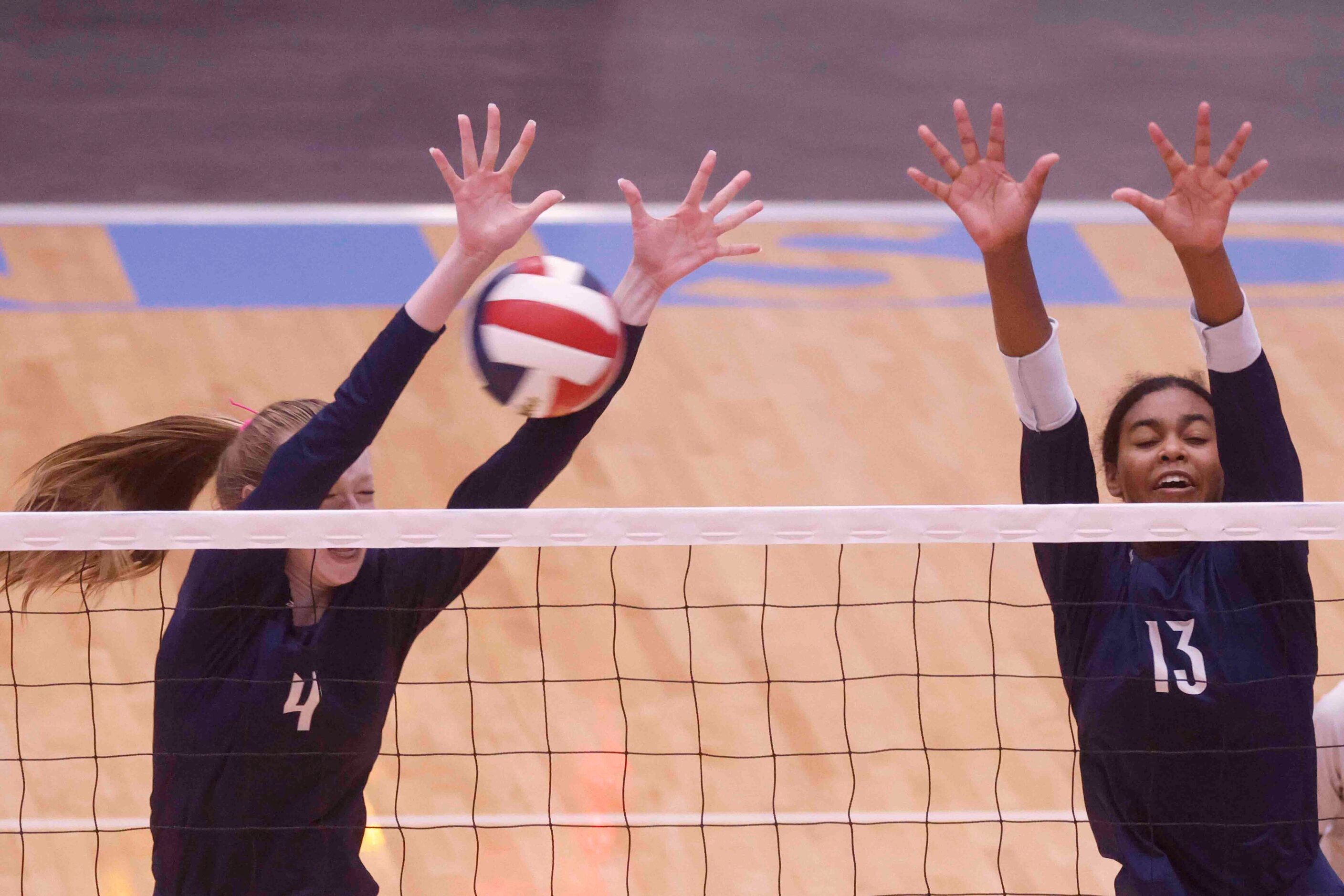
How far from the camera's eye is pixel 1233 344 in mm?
3328

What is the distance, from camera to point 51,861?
5246 mm

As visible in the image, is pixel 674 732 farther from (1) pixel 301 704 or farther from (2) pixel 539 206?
(2) pixel 539 206

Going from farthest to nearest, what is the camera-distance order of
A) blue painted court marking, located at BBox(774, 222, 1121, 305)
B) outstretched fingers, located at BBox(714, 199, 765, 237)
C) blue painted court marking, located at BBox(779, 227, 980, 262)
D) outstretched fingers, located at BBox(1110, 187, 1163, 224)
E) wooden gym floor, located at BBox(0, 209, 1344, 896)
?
1. blue painted court marking, located at BBox(779, 227, 980, 262)
2. blue painted court marking, located at BBox(774, 222, 1121, 305)
3. wooden gym floor, located at BBox(0, 209, 1344, 896)
4. outstretched fingers, located at BBox(714, 199, 765, 237)
5. outstretched fingers, located at BBox(1110, 187, 1163, 224)

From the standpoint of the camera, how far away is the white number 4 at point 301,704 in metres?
3.51

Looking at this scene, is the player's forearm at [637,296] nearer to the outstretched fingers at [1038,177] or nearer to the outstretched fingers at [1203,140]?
the outstretched fingers at [1038,177]

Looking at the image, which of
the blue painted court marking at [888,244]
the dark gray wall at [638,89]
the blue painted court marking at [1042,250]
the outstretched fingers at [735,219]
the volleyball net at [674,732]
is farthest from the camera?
the dark gray wall at [638,89]

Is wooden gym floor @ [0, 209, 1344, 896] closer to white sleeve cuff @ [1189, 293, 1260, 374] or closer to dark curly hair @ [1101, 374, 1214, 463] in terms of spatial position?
dark curly hair @ [1101, 374, 1214, 463]

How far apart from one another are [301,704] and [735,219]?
1.40 m

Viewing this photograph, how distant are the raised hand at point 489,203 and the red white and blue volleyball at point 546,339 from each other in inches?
10.2

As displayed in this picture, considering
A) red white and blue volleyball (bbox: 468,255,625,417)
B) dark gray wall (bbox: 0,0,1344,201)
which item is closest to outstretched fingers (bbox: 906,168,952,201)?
red white and blue volleyball (bbox: 468,255,625,417)

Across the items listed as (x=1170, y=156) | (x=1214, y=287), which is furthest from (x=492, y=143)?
(x=1214, y=287)

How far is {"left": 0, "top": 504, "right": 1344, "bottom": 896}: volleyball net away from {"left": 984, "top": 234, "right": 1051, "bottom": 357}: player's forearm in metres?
1.34

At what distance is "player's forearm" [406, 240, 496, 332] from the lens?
3.33 meters

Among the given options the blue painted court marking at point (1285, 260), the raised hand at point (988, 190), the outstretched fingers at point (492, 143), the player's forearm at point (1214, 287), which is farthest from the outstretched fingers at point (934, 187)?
the blue painted court marking at point (1285, 260)
